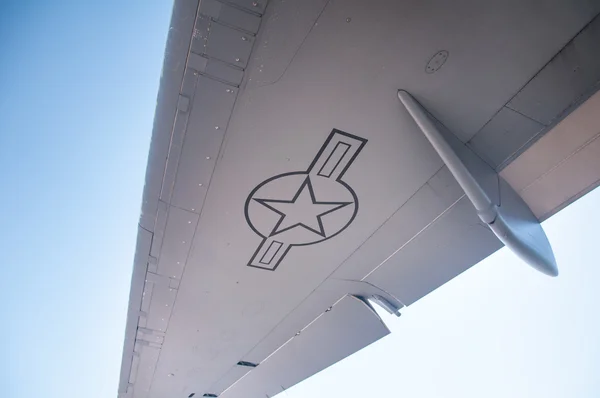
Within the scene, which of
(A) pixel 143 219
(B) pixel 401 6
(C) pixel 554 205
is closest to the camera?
(B) pixel 401 6

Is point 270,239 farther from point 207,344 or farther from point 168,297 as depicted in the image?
point 207,344

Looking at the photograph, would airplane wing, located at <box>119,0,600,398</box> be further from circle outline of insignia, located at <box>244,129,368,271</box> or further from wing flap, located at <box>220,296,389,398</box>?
wing flap, located at <box>220,296,389,398</box>

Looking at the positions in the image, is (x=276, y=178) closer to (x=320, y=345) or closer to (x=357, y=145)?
(x=357, y=145)

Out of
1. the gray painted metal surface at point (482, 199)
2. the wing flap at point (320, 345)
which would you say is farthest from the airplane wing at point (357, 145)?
the wing flap at point (320, 345)

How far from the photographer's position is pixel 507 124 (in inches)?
92.4

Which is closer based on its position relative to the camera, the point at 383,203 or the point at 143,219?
the point at 383,203

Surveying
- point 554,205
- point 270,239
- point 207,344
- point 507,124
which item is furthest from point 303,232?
point 207,344

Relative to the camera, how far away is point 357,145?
8.28 ft

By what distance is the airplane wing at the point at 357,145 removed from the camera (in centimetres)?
199

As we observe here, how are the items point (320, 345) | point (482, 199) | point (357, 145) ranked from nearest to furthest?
1. point (482, 199)
2. point (357, 145)
3. point (320, 345)

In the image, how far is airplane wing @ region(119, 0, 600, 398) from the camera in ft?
6.53

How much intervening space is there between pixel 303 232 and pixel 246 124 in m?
1.30

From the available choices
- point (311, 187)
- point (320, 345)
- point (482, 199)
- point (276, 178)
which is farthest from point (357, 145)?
point (320, 345)

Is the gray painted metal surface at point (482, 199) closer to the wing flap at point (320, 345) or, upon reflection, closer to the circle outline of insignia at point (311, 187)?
the circle outline of insignia at point (311, 187)
